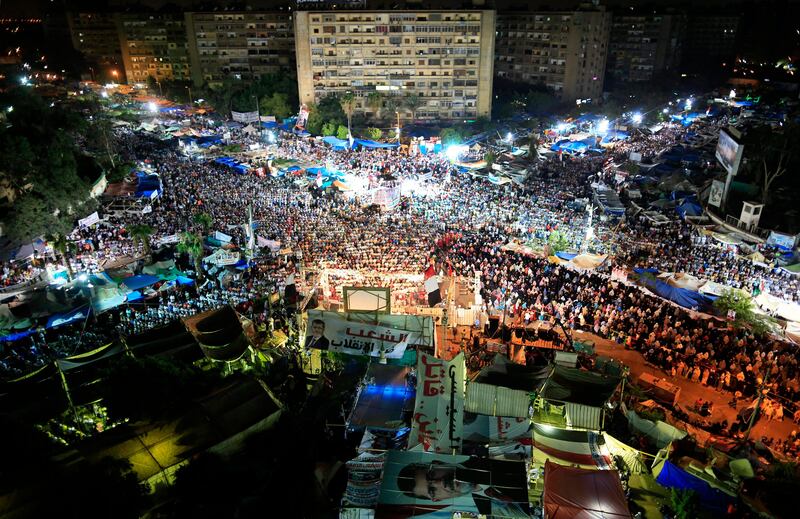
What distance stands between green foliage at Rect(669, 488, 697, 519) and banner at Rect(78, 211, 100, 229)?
94.2 ft

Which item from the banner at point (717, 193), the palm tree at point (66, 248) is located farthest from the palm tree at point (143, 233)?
the banner at point (717, 193)

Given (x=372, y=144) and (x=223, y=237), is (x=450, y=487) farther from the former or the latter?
(x=372, y=144)

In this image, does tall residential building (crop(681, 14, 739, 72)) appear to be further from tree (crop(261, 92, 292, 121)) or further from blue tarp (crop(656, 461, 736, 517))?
blue tarp (crop(656, 461, 736, 517))

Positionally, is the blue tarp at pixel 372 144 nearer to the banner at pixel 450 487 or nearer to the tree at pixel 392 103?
the tree at pixel 392 103

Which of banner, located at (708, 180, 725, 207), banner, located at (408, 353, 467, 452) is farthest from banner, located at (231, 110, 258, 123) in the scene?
banner, located at (408, 353, 467, 452)

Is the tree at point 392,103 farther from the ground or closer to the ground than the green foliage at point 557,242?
farther from the ground

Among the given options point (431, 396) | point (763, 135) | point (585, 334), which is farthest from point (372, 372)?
point (763, 135)

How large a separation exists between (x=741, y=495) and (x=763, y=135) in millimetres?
36003

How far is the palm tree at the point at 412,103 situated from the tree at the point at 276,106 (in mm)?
15114

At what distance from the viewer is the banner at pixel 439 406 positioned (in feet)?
34.9

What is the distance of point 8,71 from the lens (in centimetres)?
6806

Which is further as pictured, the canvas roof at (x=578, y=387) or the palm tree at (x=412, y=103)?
the palm tree at (x=412, y=103)

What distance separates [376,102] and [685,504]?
204 feet

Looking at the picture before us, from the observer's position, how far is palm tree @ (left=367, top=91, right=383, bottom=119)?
66.1 metres
